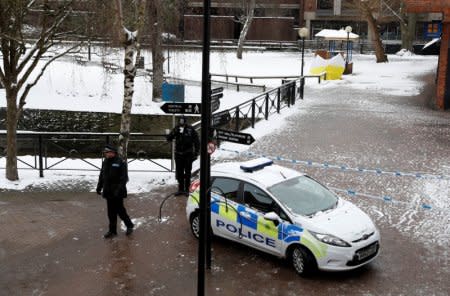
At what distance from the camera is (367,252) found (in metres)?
9.33

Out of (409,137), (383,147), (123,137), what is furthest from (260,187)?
(409,137)

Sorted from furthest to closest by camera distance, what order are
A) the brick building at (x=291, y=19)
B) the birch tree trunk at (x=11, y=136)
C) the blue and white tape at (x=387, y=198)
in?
the brick building at (x=291, y=19) < the birch tree trunk at (x=11, y=136) < the blue and white tape at (x=387, y=198)

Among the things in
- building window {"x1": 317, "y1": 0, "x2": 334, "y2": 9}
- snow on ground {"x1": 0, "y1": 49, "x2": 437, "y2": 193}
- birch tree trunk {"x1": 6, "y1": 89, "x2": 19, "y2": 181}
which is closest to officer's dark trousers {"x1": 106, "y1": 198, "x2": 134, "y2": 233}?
birch tree trunk {"x1": 6, "y1": 89, "x2": 19, "y2": 181}

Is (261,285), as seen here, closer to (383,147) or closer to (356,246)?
(356,246)

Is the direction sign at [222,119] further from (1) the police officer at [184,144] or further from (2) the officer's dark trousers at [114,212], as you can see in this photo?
(2) the officer's dark trousers at [114,212]

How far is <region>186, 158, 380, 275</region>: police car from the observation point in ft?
30.0

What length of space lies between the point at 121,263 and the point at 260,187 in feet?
8.53

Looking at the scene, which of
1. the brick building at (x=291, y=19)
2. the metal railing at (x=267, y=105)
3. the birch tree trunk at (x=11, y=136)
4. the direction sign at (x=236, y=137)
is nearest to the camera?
the direction sign at (x=236, y=137)

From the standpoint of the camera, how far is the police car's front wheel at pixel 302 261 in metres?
9.21

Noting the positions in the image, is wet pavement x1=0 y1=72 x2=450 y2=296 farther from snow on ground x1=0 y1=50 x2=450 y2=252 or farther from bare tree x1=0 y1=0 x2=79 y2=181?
bare tree x1=0 y1=0 x2=79 y2=181

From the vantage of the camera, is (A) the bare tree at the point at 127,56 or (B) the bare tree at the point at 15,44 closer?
(B) the bare tree at the point at 15,44

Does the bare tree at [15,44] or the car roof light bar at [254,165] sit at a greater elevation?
the bare tree at [15,44]

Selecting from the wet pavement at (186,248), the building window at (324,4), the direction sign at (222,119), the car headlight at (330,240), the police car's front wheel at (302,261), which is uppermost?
the building window at (324,4)

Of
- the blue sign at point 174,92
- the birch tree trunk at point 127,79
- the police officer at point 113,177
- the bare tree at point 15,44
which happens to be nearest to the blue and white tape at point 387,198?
the birch tree trunk at point 127,79
